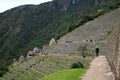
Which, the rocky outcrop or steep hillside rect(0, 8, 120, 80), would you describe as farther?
steep hillside rect(0, 8, 120, 80)

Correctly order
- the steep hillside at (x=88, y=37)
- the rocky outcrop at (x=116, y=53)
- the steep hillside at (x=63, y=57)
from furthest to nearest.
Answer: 1. the steep hillside at (x=88, y=37)
2. the steep hillside at (x=63, y=57)
3. the rocky outcrop at (x=116, y=53)

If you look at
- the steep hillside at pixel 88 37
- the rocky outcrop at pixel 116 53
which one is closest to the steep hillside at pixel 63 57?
the steep hillside at pixel 88 37

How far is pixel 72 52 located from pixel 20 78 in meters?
8.09

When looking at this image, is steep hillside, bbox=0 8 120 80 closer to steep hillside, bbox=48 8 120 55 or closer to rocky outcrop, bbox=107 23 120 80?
steep hillside, bbox=48 8 120 55

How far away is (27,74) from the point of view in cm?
3606

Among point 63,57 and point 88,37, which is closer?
point 63,57

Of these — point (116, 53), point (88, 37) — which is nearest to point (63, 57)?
point (88, 37)

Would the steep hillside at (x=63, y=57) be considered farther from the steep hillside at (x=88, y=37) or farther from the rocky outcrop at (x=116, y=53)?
the rocky outcrop at (x=116, y=53)

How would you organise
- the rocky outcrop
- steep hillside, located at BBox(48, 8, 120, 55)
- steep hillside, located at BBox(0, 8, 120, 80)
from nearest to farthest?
1. the rocky outcrop
2. steep hillside, located at BBox(0, 8, 120, 80)
3. steep hillside, located at BBox(48, 8, 120, 55)

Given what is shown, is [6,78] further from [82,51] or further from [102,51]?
[102,51]

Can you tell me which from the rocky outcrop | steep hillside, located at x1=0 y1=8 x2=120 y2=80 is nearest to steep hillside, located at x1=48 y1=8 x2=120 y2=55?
steep hillside, located at x1=0 y1=8 x2=120 y2=80

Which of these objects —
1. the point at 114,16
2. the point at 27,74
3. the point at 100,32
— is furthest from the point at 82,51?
the point at 114,16

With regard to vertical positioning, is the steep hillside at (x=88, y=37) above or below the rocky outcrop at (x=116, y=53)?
below

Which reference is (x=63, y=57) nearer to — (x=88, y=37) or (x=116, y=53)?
(x=88, y=37)
